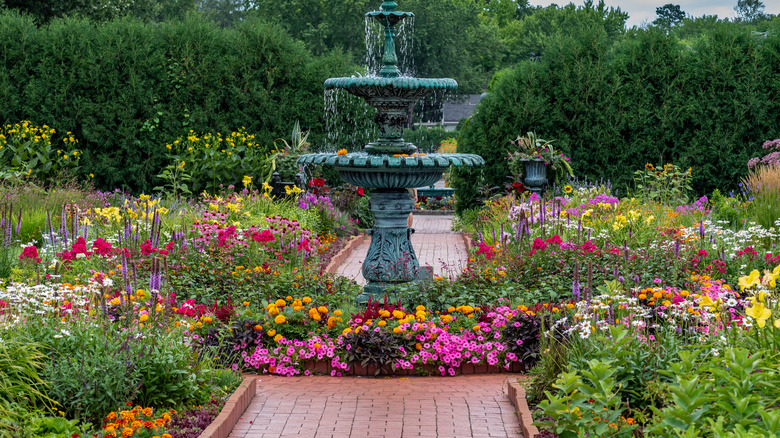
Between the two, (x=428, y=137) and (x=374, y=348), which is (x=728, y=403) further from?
(x=428, y=137)

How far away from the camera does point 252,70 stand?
45.6 feet

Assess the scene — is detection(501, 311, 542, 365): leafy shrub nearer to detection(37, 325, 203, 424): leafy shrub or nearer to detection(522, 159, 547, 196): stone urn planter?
detection(37, 325, 203, 424): leafy shrub

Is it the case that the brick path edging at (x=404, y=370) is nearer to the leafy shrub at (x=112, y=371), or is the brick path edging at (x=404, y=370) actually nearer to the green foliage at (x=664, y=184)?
the leafy shrub at (x=112, y=371)

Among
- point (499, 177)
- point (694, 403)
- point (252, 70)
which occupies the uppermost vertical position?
point (252, 70)

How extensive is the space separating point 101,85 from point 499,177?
725 centimetres

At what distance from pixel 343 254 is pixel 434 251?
1470mm

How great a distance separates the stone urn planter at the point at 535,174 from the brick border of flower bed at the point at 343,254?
2922mm

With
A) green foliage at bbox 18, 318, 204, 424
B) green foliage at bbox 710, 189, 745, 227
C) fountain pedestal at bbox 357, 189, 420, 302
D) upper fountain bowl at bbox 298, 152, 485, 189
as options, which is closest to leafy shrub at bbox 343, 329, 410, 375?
green foliage at bbox 18, 318, 204, 424

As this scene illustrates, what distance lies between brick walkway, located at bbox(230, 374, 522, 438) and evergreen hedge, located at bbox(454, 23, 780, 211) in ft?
28.0

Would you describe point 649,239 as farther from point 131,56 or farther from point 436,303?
point 131,56

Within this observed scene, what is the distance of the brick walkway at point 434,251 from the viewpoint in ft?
30.9

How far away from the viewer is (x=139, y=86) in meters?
13.6

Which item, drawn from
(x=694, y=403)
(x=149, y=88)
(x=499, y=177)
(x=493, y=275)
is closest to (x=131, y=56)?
(x=149, y=88)

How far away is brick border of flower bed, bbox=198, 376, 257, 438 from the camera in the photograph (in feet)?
13.3
